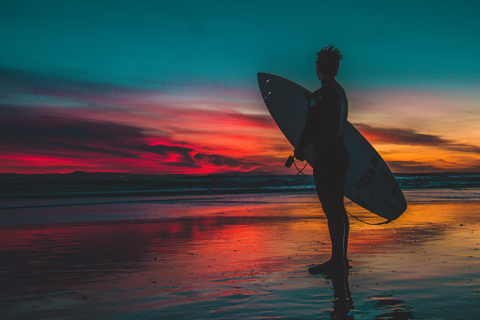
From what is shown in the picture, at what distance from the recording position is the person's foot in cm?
361

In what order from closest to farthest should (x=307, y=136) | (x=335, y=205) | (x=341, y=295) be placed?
(x=341, y=295) → (x=335, y=205) → (x=307, y=136)

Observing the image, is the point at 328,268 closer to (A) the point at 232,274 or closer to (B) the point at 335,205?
(B) the point at 335,205

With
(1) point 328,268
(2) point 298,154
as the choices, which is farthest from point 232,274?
(2) point 298,154

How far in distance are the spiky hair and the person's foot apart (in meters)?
1.82

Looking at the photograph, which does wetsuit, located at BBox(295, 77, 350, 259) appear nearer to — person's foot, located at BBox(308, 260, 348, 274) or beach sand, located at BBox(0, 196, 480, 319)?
person's foot, located at BBox(308, 260, 348, 274)

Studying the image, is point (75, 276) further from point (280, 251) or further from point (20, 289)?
point (280, 251)

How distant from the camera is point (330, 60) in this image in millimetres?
4047

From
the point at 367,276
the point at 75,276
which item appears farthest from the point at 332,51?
the point at 75,276

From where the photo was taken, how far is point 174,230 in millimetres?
7074

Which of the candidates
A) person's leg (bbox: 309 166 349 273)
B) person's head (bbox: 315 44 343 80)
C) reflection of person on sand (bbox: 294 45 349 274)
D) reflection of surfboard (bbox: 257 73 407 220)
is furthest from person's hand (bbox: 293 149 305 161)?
reflection of surfboard (bbox: 257 73 407 220)

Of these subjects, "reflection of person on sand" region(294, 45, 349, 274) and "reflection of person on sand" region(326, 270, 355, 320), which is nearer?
"reflection of person on sand" region(326, 270, 355, 320)

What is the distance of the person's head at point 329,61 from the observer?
4047 mm

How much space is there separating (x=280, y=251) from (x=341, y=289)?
1.75 meters

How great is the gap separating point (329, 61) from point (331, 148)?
0.89m
